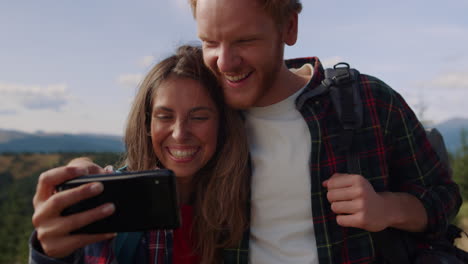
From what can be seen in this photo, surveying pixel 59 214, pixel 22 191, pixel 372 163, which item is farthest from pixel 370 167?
pixel 22 191

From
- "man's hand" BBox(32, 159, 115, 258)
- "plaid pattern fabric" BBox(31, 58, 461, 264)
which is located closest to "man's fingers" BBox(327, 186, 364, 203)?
"plaid pattern fabric" BBox(31, 58, 461, 264)

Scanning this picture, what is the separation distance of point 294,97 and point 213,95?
508mm

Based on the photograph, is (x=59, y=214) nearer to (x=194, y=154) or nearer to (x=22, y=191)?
(x=194, y=154)

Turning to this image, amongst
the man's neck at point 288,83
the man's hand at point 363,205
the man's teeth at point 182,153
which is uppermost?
the man's neck at point 288,83

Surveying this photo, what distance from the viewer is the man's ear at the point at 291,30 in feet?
8.02

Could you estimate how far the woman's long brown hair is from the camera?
230 cm

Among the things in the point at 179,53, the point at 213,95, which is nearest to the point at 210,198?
the point at 213,95

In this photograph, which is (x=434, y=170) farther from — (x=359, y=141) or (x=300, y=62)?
(x=300, y=62)

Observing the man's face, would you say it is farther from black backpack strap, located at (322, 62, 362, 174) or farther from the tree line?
the tree line

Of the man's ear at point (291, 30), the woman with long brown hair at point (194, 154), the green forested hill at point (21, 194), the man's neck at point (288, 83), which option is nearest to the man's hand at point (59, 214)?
the woman with long brown hair at point (194, 154)

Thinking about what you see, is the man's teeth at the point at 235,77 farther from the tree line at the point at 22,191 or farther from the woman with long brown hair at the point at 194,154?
the tree line at the point at 22,191

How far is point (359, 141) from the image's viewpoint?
7.71ft

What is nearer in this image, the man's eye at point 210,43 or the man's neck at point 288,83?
the man's eye at point 210,43

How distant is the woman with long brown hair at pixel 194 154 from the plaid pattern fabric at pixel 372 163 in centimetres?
17
